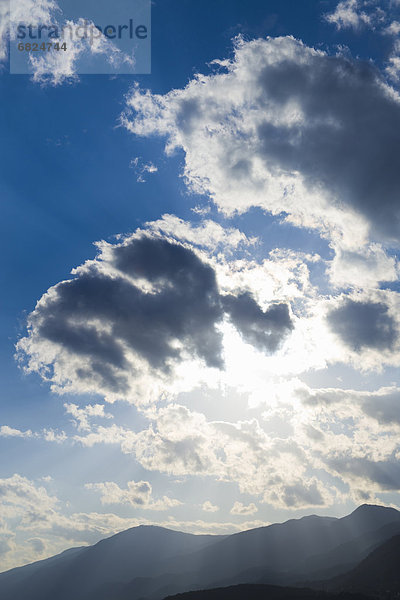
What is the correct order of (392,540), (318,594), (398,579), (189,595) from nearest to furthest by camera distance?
(318,594) → (189,595) → (398,579) → (392,540)

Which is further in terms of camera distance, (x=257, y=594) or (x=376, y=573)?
(x=376, y=573)

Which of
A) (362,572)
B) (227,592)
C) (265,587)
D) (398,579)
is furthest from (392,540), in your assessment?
(227,592)

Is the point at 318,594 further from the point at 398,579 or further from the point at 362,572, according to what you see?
the point at 362,572

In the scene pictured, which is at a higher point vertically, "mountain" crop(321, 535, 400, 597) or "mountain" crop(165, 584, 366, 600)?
"mountain" crop(165, 584, 366, 600)

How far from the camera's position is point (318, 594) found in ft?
233

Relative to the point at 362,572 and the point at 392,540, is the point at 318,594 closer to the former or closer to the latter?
the point at 362,572

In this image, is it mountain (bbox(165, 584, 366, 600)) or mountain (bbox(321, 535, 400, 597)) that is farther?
mountain (bbox(321, 535, 400, 597))

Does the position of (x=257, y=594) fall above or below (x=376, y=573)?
above

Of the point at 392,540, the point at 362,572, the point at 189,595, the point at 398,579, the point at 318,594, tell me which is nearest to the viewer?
the point at 318,594

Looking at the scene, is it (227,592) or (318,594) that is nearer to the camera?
(318,594)

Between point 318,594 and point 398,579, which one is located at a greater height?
point 318,594

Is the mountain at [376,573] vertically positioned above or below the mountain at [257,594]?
below

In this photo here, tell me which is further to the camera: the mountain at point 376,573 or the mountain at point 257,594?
the mountain at point 376,573

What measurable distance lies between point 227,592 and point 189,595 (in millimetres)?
8753
